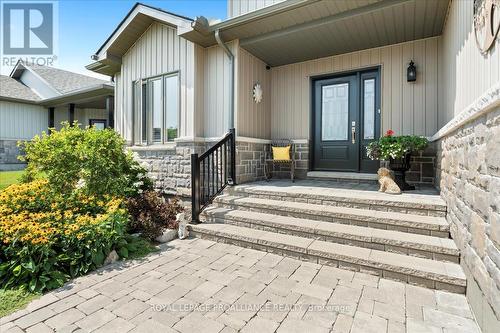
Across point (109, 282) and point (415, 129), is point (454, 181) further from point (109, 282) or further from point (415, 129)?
point (109, 282)

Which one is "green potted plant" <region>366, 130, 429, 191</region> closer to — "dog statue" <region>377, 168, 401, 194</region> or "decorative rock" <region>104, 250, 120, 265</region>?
"dog statue" <region>377, 168, 401, 194</region>

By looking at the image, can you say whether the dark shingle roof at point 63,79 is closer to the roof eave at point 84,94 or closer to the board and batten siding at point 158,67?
A: the roof eave at point 84,94

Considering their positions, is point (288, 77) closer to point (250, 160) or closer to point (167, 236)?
point (250, 160)

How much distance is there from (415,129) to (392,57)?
4.32 ft

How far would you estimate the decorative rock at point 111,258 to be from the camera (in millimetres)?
2920

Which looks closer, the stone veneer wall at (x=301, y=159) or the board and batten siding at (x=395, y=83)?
the board and batten siding at (x=395, y=83)

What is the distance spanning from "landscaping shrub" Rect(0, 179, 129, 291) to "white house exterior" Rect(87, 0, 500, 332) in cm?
199

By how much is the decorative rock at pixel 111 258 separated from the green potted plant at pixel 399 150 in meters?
3.72

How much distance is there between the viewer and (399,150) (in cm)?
383

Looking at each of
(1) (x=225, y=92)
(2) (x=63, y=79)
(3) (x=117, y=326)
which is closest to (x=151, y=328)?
(3) (x=117, y=326)

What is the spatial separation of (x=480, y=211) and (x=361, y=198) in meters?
1.64

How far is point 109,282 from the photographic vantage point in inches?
99.0

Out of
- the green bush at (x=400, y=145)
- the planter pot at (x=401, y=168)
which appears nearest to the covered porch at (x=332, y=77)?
the planter pot at (x=401, y=168)

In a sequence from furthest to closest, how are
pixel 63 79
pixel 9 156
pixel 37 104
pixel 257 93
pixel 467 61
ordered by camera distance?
1. pixel 63 79
2. pixel 37 104
3. pixel 9 156
4. pixel 257 93
5. pixel 467 61
